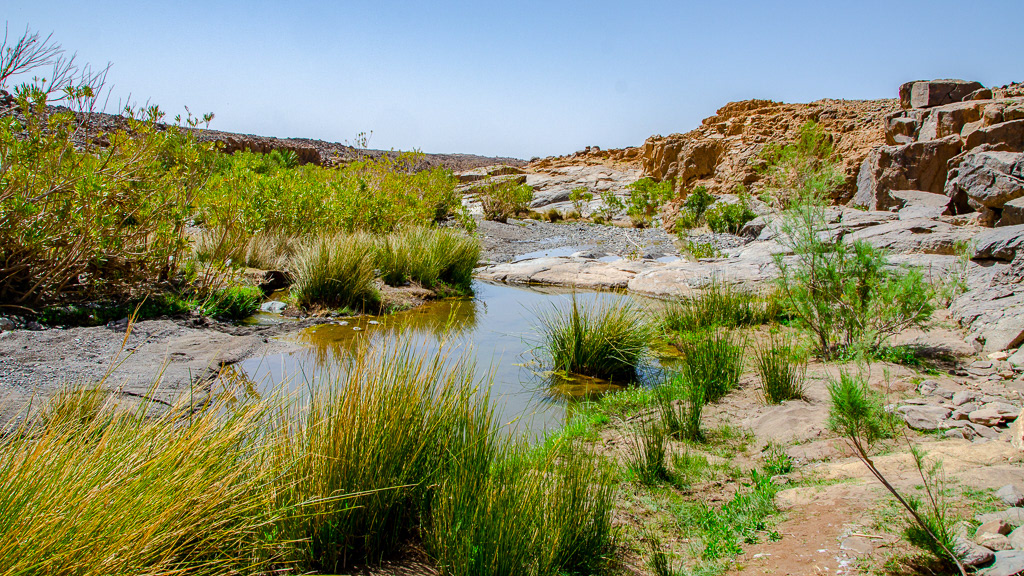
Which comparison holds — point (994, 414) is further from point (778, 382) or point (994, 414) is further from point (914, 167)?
point (914, 167)

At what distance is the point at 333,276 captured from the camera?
24.5 feet

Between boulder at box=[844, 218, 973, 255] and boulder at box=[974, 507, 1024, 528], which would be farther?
boulder at box=[844, 218, 973, 255]

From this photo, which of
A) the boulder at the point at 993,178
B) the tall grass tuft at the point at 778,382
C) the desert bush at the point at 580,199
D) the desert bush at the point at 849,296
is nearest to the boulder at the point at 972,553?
the tall grass tuft at the point at 778,382

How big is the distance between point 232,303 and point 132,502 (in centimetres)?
544

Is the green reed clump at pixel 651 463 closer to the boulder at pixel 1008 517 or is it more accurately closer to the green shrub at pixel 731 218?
the boulder at pixel 1008 517

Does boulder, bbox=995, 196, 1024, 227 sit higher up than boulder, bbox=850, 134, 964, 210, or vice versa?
boulder, bbox=850, 134, 964, 210

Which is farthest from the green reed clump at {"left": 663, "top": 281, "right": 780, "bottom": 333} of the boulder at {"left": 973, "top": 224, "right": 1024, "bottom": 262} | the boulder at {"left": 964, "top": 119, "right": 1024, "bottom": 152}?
the boulder at {"left": 964, "top": 119, "right": 1024, "bottom": 152}

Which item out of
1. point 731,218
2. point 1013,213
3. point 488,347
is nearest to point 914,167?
point 731,218

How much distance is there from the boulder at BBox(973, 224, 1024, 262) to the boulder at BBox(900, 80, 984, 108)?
14.0 meters

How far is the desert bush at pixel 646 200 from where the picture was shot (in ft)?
→ 72.9

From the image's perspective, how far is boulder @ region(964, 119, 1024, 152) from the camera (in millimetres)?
11336

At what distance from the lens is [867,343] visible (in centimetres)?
479

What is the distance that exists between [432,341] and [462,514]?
4.36 meters

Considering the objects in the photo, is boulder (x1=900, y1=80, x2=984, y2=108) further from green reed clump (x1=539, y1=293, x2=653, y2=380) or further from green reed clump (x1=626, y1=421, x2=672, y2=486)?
green reed clump (x1=626, y1=421, x2=672, y2=486)
